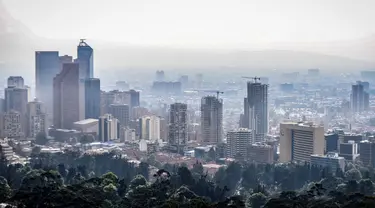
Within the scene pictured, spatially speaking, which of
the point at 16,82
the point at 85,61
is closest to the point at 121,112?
the point at 85,61

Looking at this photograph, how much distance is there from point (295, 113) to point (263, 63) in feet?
6.32

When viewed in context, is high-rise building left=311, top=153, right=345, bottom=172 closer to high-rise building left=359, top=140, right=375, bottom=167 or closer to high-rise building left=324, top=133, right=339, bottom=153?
high-rise building left=359, top=140, right=375, bottom=167

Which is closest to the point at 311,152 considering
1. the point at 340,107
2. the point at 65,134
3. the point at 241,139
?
the point at 241,139


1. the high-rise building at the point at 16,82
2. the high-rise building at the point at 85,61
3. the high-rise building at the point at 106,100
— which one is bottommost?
the high-rise building at the point at 106,100

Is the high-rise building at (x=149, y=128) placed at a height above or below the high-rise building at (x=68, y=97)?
below

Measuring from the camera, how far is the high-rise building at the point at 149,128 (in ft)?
60.3

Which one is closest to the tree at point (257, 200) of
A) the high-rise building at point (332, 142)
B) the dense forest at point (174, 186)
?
the dense forest at point (174, 186)

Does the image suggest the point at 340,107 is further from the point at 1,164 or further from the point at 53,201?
the point at 53,201

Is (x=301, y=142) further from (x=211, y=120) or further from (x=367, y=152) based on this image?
(x=211, y=120)

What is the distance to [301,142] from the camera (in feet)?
46.9

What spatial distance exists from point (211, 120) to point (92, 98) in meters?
4.67

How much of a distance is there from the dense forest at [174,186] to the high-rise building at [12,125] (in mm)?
3839

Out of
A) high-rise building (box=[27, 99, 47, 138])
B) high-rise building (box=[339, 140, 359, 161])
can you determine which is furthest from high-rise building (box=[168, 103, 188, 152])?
high-rise building (box=[339, 140, 359, 161])

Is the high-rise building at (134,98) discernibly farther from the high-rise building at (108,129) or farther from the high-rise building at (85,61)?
the high-rise building at (108,129)
